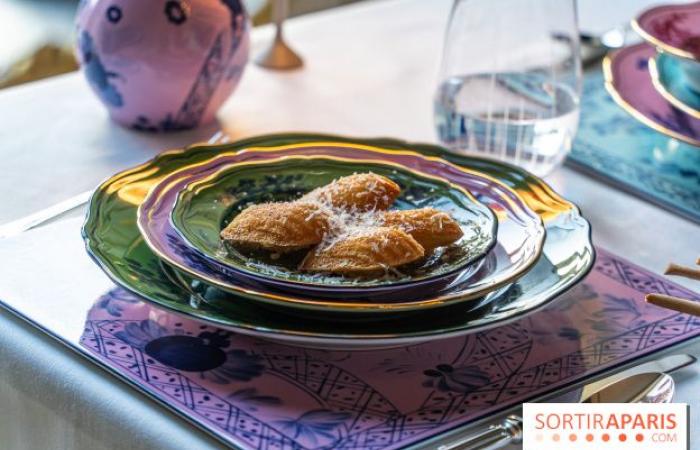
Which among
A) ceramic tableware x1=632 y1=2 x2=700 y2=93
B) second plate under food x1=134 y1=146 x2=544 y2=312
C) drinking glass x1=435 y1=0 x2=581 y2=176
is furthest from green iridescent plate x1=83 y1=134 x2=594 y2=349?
ceramic tableware x1=632 y1=2 x2=700 y2=93

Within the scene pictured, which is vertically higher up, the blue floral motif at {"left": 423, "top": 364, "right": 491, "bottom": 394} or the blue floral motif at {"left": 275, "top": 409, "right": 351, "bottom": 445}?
the blue floral motif at {"left": 275, "top": 409, "right": 351, "bottom": 445}

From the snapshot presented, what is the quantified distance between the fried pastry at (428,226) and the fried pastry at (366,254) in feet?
0.04

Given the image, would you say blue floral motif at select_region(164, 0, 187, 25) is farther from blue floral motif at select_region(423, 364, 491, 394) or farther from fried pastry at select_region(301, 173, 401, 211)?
blue floral motif at select_region(423, 364, 491, 394)

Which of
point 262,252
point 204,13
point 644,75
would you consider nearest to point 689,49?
point 644,75

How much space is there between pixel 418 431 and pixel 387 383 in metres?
0.05

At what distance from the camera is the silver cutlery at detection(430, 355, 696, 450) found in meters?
0.51

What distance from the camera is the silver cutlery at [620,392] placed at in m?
0.51

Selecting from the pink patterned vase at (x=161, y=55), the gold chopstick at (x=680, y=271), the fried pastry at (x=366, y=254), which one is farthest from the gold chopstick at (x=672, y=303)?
the pink patterned vase at (x=161, y=55)

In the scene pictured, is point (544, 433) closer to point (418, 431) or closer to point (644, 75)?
A: point (418, 431)

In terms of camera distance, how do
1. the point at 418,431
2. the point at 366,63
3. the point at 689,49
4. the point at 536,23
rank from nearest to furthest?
the point at 418,431, the point at 536,23, the point at 689,49, the point at 366,63

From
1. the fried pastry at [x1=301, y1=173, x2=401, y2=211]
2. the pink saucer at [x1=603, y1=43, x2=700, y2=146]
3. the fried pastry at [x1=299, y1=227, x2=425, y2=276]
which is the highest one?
the fried pastry at [x1=299, y1=227, x2=425, y2=276]

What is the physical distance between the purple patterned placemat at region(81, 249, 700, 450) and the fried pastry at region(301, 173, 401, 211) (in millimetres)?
99

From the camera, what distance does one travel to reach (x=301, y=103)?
102cm

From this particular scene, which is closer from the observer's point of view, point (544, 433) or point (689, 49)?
point (544, 433)
